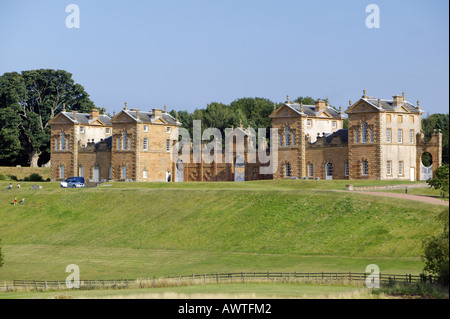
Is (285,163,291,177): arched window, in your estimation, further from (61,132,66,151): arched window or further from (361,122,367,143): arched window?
(61,132,66,151): arched window

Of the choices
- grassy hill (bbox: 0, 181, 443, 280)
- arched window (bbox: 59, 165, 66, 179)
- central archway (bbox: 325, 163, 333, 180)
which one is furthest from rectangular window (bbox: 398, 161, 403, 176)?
arched window (bbox: 59, 165, 66, 179)

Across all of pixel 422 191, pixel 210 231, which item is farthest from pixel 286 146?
pixel 210 231

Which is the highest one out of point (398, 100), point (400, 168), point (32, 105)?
point (32, 105)

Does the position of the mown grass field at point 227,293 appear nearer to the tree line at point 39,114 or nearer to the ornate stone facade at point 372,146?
the ornate stone facade at point 372,146

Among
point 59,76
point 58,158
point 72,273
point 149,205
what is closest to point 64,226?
point 149,205

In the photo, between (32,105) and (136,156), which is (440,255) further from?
(32,105)

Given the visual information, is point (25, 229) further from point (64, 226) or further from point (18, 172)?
point (18, 172)

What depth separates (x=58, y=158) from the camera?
109375mm

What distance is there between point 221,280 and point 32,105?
8757 cm

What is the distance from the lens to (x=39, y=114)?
12731 centimetres

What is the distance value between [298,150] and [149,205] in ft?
76.6

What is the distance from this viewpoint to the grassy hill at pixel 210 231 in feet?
183

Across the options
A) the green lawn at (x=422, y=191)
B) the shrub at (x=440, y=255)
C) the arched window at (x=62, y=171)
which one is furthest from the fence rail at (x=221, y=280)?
the arched window at (x=62, y=171)

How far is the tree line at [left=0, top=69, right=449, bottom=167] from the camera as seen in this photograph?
391ft
